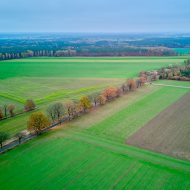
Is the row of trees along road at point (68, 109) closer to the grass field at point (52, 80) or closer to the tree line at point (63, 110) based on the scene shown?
the tree line at point (63, 110)

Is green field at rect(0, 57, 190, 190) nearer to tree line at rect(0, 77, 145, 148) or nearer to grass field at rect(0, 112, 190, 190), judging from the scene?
grass field at rect(0, 112, 190, 190)

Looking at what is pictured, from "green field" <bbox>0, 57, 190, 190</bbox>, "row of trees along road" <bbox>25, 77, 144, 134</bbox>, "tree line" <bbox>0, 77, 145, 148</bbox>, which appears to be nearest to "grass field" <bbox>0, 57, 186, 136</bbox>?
"green field" <bbox>0, 57, 190, 190</bbox>

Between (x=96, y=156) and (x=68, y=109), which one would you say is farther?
(x=68, y=109)

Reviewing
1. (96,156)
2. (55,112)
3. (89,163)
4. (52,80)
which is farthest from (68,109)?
(52,80)

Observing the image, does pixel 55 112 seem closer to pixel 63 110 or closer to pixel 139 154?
pixel 63 110

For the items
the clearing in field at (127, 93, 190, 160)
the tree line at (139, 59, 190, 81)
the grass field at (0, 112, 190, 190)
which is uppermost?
the tree line at (139, 59, 190, 81)

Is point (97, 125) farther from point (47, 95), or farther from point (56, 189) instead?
point (47, 95)

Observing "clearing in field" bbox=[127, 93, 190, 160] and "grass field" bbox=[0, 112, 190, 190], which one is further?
"clearing in field" bbox=[127, 93, 190, 160]

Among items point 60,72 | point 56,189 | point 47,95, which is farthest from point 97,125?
point 60,72

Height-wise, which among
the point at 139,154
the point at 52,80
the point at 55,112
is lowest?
the point at 139,154
